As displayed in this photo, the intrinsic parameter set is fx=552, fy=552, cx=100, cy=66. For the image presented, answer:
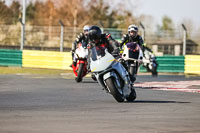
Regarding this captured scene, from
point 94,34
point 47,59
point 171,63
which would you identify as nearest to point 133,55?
point 94,34

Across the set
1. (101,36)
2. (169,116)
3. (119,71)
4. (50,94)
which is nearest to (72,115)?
(169,116)

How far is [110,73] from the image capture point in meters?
10.8

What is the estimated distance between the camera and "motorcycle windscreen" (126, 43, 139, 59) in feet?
46.7

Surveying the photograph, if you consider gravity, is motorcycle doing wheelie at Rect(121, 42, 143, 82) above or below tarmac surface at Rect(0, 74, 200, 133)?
above

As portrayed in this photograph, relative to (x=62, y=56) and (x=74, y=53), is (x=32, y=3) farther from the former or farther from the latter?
(x=74, y=53)

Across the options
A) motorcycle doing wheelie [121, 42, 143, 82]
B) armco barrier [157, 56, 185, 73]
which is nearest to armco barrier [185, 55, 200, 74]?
armco barrier [157, 56, 185, 73]

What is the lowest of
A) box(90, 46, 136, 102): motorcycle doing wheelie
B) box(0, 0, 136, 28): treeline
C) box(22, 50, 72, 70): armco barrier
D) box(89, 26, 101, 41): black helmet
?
box(22, 50, 72, 70): armco barrier

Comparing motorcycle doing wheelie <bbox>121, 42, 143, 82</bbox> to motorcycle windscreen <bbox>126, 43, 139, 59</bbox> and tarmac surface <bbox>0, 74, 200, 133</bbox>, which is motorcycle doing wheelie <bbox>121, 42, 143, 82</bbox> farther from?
tarmac surface <bbox>0, 74, 200, 133</bbox>

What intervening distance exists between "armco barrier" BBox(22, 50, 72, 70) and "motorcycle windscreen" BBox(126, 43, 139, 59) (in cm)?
1119

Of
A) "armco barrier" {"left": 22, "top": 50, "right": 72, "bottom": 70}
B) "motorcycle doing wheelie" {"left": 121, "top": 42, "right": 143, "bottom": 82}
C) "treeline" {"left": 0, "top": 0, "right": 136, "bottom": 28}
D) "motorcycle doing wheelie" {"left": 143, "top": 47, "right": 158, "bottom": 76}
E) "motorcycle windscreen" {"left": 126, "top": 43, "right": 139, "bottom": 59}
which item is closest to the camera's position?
"motorcycle doing wheelie" {"left": 121, "top": 42, "right": 143, "bottom": 82}

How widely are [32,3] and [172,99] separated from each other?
3001 inches

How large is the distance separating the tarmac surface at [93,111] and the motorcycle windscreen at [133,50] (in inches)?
36.8

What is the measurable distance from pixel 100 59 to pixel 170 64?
1376 centimetres

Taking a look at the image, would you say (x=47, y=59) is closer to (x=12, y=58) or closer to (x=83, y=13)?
(x=12, y=58)
